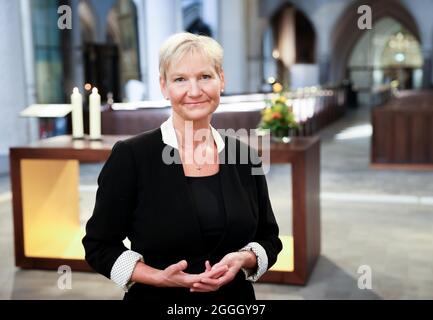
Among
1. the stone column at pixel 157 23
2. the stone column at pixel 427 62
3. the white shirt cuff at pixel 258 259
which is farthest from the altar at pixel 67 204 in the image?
the stone column at pixel 427 62

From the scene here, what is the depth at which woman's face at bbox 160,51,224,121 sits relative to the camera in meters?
1.62

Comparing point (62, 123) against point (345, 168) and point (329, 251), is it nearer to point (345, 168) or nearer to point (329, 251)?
point (345, 168)

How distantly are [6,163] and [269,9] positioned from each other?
15.4 metres

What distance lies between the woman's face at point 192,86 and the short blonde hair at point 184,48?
0.01m

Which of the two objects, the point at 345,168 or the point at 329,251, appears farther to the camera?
the point at 345,168

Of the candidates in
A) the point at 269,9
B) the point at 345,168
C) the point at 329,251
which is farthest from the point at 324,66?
the point at 329,251

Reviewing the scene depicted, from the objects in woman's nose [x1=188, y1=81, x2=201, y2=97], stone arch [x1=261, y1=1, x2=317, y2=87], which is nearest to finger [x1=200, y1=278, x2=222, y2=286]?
woman's nose [x1=188, y1=81, x2=201, y2=97]

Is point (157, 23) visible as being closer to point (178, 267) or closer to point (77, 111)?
point (77, 111)

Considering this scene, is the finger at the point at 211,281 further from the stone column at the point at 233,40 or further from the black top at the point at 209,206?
the stone column at the point at 233,40

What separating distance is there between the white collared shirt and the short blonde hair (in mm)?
185

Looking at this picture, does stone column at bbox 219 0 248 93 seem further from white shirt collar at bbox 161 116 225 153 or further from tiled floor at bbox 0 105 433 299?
white shirt collar at bbox 161 116 225 153

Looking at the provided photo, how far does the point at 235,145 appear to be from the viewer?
1.80 metres

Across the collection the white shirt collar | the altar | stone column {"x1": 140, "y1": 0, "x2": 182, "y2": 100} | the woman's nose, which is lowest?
the altar
